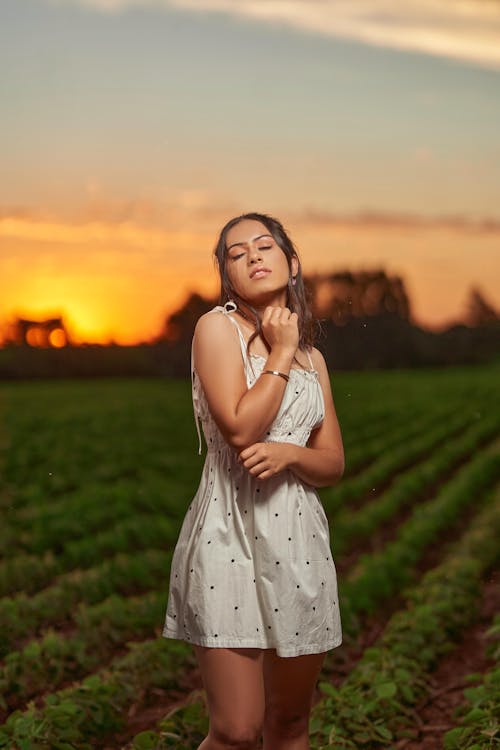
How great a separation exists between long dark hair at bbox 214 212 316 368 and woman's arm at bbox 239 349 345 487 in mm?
134

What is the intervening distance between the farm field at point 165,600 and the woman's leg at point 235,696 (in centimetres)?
154

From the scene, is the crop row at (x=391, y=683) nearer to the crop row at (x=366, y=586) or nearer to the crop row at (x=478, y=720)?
the crop row at (x=478, y=720)

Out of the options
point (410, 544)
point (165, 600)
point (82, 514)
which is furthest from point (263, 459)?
point (82, 514)

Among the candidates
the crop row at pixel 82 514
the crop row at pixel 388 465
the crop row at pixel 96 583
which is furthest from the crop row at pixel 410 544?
the crop row at pixel 82 514

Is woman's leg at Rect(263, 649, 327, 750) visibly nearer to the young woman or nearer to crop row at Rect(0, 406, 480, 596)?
the young woman

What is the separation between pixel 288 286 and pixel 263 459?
0.57m

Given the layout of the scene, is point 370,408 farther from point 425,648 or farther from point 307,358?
point 307,358

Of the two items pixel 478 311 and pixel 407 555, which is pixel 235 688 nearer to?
pixel 407 555

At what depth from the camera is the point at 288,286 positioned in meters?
3.15

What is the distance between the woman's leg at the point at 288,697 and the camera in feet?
9.82

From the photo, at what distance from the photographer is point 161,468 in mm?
14195

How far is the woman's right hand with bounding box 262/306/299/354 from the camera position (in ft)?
9.71

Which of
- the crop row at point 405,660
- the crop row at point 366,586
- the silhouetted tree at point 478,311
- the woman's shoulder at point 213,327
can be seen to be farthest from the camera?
the silhouetted tree at point 478,311

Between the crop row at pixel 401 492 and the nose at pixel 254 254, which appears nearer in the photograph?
the nose at pixel 254 254
